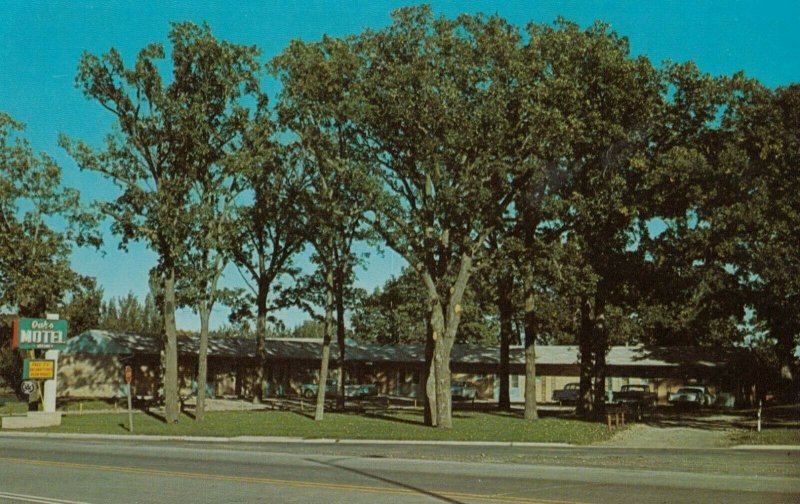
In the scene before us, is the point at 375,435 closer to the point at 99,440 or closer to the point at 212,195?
the point at 99,440

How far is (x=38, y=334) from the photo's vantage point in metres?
41.4

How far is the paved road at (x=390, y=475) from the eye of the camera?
14.5m

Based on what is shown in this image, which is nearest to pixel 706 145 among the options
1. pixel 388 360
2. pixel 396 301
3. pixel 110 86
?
pixel 110 86

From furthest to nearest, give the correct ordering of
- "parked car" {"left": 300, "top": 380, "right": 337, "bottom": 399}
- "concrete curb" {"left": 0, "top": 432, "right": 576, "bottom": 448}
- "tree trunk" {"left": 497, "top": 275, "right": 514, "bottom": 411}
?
1. "parked car" {"left": 300, "top": 380, "right": 337, "bottom": 399}
2. "tree trunk" {"left": 497, "top": 275, "right": 514, "bottom": 411}
3. "concrete curb" {"left": 0, "top": 432, "right": 576, "bottom": 448}

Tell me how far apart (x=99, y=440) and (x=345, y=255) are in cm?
1832

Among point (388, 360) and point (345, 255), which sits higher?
point (345, 255)

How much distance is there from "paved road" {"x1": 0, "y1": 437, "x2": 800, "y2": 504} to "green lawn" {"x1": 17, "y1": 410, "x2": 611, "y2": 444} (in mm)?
5347

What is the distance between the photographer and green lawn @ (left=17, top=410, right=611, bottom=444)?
3212 centimetres

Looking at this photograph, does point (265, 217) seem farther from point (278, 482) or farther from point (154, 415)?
point (278, 482)

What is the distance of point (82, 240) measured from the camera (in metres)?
41.6

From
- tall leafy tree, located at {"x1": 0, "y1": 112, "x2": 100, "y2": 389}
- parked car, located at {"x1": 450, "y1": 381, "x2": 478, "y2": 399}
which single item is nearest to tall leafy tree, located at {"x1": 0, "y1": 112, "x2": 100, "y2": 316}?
tall leafy tree, located at {"x1": 0, "y1": 112, "x2": 100, "y2": 389}

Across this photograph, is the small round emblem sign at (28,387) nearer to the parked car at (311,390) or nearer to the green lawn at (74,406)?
the green lawn at (74,406)

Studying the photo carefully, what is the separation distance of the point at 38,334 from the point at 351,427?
15.8m

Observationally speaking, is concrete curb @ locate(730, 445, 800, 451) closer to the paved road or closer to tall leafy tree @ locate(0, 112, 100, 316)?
the paved road
